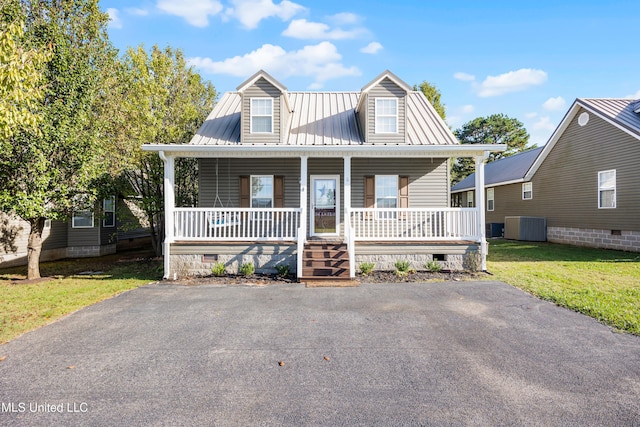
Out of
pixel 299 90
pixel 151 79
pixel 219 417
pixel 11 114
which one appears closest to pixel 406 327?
pixel 219 417

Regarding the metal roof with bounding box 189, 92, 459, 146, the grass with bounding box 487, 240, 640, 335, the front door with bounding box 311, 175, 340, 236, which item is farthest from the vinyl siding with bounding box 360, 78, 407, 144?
the grass with bounding box 487, 240, 640, 335

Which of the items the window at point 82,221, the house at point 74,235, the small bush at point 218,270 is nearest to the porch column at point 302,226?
the small bush at point 218,270

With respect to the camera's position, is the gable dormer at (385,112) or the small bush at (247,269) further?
the gable dormer at (385,112)

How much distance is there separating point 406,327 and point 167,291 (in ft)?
17.9

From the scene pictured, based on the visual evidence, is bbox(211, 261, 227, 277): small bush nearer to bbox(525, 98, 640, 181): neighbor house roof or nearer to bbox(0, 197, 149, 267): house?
bbox(0, 197, 149, 267): house

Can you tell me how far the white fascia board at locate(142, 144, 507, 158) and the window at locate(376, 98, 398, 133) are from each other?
1.91 metres

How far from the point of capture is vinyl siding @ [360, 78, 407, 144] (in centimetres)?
1032

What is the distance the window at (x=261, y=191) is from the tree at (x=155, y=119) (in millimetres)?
3063

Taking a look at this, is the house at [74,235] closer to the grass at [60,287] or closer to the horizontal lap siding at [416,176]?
the grass at [60,287]

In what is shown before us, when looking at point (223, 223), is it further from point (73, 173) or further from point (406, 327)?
point (406, 327)

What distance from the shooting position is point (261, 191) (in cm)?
1077

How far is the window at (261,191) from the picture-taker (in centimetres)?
1072

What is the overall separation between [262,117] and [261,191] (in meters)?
2.54

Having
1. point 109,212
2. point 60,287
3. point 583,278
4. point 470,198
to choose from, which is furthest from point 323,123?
point 470,198
